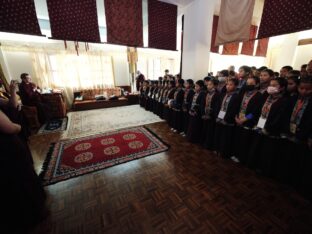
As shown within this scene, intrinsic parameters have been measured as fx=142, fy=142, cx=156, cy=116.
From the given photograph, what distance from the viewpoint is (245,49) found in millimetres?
5699

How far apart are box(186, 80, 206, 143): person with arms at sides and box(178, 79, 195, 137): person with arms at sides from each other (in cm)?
24

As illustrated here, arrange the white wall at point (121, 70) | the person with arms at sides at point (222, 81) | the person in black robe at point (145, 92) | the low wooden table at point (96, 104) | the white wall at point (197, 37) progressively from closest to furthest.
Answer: the person with arms at sides at point (222, 81) < the white wall at point (197, 37) < the person in black robe at point (145, 92) < the low wooden table at point (96, 104) < the white wall at point (121, 70)

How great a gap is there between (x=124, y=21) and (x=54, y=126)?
11.9 ft

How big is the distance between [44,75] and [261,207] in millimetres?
7867

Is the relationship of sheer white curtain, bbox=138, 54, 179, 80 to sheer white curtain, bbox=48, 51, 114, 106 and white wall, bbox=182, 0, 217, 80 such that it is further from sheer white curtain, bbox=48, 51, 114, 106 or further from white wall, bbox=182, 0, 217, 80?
white wall, bbox=182, 0, 217, 80

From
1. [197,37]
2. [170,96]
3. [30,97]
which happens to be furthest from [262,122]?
[30,97]

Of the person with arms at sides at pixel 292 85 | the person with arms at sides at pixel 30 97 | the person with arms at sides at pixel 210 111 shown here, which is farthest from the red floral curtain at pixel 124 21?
A: the person with arms at sides at pixel 292 85

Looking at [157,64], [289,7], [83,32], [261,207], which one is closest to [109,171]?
[261,207]

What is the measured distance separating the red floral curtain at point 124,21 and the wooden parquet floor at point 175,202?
10.4ft

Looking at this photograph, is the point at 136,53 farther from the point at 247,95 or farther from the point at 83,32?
the point at 247,95

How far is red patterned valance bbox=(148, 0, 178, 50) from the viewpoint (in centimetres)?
392

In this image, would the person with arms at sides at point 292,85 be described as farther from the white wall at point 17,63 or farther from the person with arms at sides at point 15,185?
the white wall at point 17,63

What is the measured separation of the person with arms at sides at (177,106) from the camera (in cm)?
372

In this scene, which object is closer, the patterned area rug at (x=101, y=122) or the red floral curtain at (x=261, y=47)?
the patterned area rug at (x=101, y=122)
